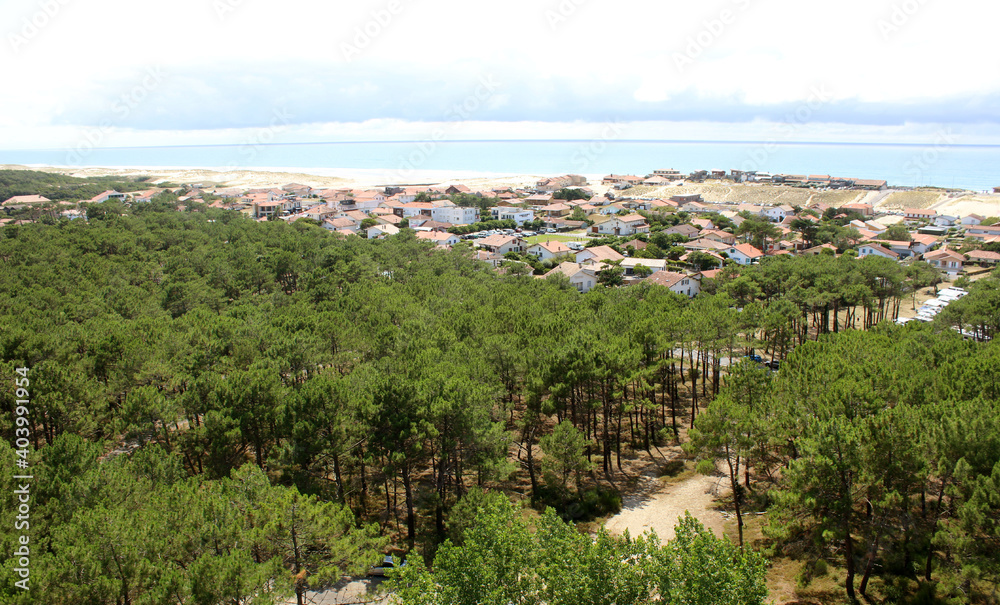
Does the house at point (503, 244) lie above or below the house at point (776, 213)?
below

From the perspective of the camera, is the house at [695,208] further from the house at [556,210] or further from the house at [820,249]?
the house at [820,249]

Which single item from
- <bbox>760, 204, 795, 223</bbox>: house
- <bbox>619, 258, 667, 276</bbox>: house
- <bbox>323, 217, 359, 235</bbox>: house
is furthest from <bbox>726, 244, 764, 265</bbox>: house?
<bbox>323, 217, 359, 235</bbox>: house

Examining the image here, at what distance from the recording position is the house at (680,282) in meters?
50.4

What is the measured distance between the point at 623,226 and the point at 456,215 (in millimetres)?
26021

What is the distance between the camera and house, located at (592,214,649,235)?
265 ft

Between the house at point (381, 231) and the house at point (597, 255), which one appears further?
the house at point (381, 231)

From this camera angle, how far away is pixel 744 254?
203 ft

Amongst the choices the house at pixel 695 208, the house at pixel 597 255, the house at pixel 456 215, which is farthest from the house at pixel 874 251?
the house at pixel 456 215

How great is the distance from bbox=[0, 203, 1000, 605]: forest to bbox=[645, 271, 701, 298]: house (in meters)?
16.0

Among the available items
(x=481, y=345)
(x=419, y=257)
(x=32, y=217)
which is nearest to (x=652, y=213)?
(x=419, y=257)

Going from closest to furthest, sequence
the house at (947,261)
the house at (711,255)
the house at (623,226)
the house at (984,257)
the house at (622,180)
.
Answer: the house at (947,261) < the house at (711,255) < the house at (984,257) < the house at (623,226) < the house at (622,180)

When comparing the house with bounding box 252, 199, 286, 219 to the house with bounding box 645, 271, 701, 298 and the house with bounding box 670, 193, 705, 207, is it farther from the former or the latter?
the house with bounding box 670, 193, 705, 207

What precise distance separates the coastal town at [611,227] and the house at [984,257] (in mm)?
85

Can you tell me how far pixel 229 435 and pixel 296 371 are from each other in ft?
18.9
